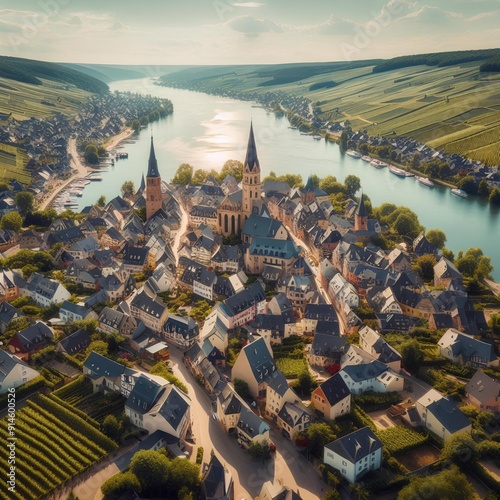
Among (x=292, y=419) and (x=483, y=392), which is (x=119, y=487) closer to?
(x=292, y=419)

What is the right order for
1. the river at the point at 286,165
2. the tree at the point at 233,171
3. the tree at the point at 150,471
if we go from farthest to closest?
the tree at the point at 233,171, the river at the point at 286,165, the tree at the point at 150,471

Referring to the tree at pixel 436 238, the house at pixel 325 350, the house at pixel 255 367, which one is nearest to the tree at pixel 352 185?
the tree at pixel 436 238

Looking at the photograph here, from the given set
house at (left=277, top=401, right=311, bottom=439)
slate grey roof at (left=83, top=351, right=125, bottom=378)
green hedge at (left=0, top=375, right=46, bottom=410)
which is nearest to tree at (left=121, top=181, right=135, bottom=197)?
slate grey roof at (left=83, top=351, right=125, bottom=378)

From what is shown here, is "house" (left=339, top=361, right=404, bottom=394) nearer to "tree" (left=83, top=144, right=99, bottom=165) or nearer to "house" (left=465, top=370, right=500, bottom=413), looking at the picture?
"house" (left=465, top=370, right=500, bottom=413)

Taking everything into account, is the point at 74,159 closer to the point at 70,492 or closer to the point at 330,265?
the point at 330,265

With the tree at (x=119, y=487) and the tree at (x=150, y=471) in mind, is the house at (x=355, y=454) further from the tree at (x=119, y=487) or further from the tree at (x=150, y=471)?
the tree at (x=119, y=487)

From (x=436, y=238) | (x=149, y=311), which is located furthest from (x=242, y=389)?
(x=436, y=238)

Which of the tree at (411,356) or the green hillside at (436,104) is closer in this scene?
the tree at (411,356)
